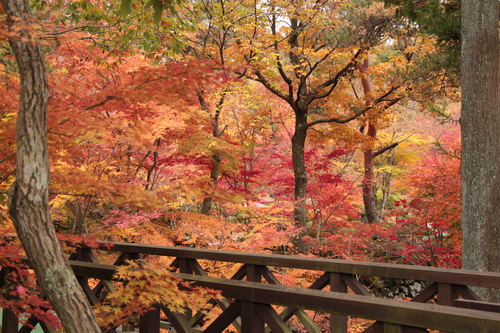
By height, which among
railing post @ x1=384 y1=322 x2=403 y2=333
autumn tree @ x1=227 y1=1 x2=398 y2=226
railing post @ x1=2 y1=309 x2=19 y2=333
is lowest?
railing post @ x1=2 y1=309 x2=19 y2=333

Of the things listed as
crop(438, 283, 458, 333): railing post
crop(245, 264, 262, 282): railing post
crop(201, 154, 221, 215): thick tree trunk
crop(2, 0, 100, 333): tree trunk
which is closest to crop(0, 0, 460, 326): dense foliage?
crop(201, 154, 221, 215): thick tree trunk

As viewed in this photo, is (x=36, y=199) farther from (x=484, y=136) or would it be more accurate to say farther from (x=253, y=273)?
(x=484, y=136)

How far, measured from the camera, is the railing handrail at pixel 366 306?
184 cm

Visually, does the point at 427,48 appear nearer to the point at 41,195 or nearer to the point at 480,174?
the point at 480,174

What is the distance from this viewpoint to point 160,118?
816 centimetres

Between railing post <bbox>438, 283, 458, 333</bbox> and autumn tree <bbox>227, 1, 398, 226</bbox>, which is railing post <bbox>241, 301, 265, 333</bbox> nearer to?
railing post <bbox>438, 283, 458, 333</bbox>

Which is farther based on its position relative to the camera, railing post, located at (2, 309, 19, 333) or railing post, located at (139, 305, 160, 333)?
railing post, located at (2, 309, 19, 333)

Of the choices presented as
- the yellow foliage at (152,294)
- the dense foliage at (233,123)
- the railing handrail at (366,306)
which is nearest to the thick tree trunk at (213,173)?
the dense foliage at (233,123)

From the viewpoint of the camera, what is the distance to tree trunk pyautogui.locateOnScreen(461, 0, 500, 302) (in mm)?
5484

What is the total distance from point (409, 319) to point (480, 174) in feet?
14.1

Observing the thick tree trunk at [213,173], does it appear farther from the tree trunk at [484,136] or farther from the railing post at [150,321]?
the railing post at [150,321]

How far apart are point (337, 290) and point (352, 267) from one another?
0.69 ft

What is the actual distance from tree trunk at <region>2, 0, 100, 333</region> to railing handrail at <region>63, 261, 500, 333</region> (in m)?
0.80

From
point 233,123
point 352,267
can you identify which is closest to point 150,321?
point 352,267
